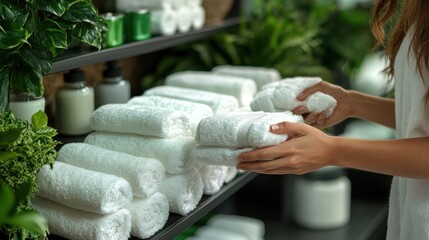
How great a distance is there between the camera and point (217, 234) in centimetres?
198

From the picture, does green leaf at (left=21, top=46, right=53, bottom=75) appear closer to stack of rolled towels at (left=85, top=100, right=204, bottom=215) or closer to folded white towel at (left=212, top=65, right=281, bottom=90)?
stack of rolled towels at (left=85, top=100, right=204, bottom=215)

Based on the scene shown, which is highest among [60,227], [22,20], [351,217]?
[22,20]

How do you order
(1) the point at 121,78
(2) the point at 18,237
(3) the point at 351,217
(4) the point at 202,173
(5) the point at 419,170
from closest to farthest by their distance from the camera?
(2) the point at 18,237 → (5) the point at 419,170 → (4) the point at 202,173 → (1) the point at 121,78 → (3) the point at 351,217

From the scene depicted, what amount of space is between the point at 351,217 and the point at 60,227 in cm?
162

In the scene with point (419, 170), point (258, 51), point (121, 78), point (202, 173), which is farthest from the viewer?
point (258, 51)

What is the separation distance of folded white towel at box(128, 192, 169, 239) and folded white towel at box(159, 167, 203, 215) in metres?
0.02

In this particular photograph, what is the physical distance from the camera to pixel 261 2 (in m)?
2.60

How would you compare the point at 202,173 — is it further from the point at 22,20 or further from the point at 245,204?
the point at 245,204

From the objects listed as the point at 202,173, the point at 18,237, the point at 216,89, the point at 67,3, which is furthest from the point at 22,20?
the point at 216,89

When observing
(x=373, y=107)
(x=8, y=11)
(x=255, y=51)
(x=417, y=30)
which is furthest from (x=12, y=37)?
(x=255, y=51)

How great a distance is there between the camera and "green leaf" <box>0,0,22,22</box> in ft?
3.58

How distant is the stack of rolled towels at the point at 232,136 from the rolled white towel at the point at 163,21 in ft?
1.80

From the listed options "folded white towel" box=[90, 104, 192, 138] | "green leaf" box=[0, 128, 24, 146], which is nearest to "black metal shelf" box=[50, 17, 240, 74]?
"folded white towel" box=[90, 104, 192, 138]

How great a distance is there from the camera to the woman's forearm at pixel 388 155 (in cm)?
121
